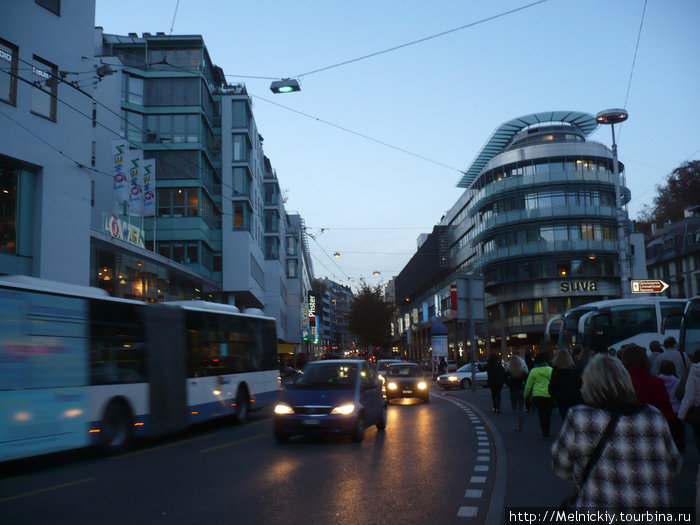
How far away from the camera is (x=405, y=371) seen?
1091 inches

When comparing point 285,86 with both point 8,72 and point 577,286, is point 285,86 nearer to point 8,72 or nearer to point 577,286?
point 8,72

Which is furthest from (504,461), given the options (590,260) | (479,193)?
(479,193)

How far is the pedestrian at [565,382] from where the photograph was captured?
12.9 m

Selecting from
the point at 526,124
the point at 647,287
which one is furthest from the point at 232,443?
the point at 526,124

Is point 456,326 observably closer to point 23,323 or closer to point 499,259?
point 499,259

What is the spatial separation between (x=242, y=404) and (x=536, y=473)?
38.8 ft

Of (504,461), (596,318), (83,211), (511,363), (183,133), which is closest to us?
(504,461)

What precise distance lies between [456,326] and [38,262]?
66.2 m

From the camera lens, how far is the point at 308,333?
391 ft

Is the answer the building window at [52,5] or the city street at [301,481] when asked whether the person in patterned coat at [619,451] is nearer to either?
the city street at [301,481]

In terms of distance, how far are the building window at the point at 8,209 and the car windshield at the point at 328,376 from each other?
11.8 m

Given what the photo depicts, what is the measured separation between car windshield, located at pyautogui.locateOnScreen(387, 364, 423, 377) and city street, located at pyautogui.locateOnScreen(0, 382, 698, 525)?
11.6 meters

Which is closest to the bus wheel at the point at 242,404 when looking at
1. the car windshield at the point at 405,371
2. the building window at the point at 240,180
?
the car windshield at the point at 405,371

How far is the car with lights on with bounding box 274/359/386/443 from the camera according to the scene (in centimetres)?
1436
